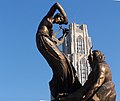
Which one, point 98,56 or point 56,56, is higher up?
point 56,56

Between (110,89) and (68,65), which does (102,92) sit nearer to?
(110,89)

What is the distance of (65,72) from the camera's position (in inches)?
401

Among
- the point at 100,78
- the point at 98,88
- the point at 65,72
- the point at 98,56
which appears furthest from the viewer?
the point at 65,72

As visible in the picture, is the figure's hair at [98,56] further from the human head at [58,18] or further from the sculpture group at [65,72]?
the human head at [58,18]

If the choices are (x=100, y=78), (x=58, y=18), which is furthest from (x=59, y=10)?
(x=100, y=78)

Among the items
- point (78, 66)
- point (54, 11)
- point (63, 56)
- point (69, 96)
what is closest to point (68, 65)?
point (63, 56)

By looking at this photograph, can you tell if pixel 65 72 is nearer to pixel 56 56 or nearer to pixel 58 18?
pixel 56 56

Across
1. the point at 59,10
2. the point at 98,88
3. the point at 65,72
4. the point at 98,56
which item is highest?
the point at 59,10

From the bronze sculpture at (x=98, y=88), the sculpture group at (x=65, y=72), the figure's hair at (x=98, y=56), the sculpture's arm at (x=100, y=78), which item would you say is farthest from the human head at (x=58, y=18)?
the sculpture's arm at (x=100, y=78)

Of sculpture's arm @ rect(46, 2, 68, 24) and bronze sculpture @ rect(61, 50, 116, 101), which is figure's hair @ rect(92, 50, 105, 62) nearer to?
bronze sculpture @ rect(61, 50, 116, 101)

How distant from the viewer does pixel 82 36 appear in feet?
309

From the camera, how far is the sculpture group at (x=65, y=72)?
9344 millimetres

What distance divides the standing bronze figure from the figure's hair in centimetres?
79

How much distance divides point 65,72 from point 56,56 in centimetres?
55
